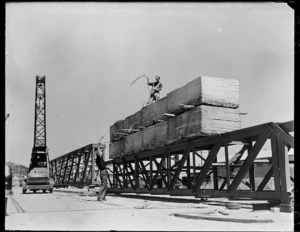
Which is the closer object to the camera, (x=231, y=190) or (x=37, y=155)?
(x=231, y=190)

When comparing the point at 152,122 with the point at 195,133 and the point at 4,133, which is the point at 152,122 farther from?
the point at 4,133

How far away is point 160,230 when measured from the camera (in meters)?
4.96

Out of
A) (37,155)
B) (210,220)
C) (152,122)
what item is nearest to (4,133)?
(210,220)

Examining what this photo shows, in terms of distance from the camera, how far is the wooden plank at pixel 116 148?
15.7 meters

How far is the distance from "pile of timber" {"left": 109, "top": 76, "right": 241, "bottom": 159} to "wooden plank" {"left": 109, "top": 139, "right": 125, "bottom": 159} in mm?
2698

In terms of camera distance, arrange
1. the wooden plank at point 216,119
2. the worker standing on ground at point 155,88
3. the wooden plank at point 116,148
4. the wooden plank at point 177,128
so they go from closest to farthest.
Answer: the wooden plank at point 216,119
the wooden plank at point 177,128
the worker standing on ground at point 155,88
the wooden plank at point 116,148

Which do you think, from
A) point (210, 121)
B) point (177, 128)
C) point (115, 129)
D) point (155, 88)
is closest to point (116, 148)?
point (115, 129)

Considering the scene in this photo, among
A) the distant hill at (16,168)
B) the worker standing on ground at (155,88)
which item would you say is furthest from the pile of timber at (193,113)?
the distant hill at (16,168)

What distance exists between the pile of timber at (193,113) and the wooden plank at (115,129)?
2802 mm

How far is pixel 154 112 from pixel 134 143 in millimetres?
2346

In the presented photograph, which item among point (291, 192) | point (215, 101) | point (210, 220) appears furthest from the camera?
point (215, 101)

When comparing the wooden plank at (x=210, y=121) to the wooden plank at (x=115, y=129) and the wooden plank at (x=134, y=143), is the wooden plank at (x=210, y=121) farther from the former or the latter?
the wooden plank at (x=115, y=129)

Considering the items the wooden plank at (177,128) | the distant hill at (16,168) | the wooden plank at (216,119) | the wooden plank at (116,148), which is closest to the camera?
the distant hill at (16,168)
